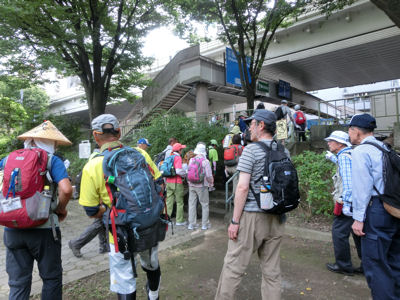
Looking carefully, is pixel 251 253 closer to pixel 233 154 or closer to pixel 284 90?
pixel 233 154

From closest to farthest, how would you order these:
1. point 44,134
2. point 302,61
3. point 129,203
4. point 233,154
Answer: point 129,203, point 44,134, point 233,154, point 302,61

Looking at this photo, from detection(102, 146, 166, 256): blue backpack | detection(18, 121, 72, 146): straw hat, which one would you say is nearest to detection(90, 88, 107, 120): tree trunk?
detection(18, 121, 72, 146): straw hat

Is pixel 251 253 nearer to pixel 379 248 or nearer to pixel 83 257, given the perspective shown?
pixel 379 248

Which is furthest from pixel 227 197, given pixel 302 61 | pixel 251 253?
pixel 302 61

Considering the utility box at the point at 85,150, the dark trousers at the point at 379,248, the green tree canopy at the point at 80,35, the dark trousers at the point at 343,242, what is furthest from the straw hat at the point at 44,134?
the green tree canopy at the point at 80,35

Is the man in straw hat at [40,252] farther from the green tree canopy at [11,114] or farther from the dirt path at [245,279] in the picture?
the green tree canopy at [11,114]

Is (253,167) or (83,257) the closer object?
(253,167)

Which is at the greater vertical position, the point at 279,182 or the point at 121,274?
the point at 279,182

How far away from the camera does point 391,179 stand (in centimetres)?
233

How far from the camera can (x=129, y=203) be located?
221 cm

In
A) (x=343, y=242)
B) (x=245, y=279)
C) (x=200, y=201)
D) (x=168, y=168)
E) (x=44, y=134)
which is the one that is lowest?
(x=245, y=279)

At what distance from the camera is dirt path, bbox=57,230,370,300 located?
3.26 metres

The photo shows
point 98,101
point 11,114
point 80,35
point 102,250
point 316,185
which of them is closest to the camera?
point 102,250

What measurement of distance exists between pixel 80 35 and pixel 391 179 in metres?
11.9
